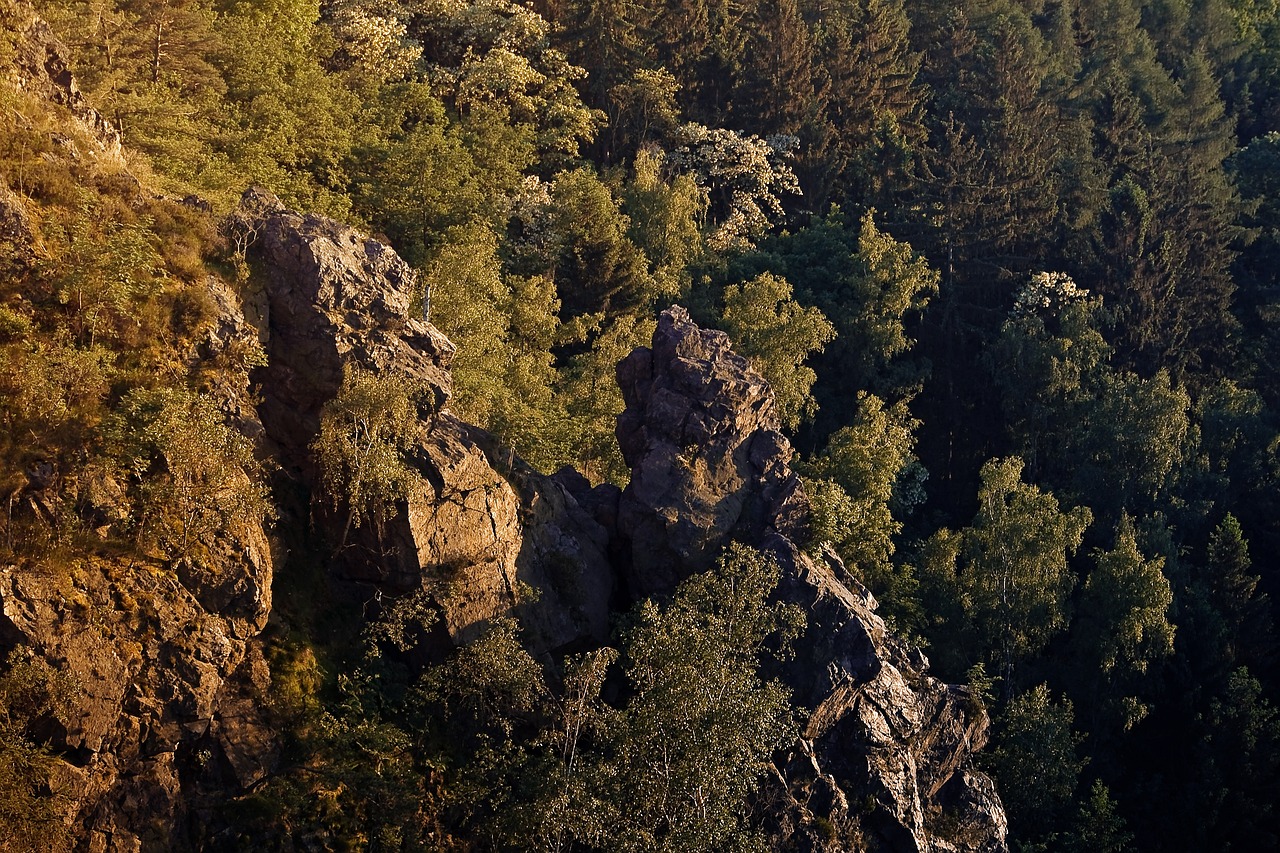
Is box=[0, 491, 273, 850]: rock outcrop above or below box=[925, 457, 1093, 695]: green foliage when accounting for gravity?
above

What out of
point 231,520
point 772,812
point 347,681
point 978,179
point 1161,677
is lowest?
point 1161,677

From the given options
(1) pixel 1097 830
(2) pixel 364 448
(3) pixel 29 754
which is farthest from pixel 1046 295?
(3) pixel 29 754

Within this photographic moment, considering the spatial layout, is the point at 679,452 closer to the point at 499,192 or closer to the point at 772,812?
the point at 772,812

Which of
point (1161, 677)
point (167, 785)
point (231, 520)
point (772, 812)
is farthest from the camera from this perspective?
point (1161, 677)

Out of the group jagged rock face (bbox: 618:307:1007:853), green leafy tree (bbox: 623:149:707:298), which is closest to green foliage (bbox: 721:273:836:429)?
green leafy tree (bbox: 623:149:707:298)

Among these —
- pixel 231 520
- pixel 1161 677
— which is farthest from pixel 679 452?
pixel 1161 677

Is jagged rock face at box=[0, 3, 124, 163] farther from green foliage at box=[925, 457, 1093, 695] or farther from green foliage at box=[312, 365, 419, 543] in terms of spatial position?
green foliage at box=[925, 457, 1093, 695]

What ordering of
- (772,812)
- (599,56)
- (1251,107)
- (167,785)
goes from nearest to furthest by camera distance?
1. (167,785)
2. (772,812)
3. (599,56)
4. (1251,107)
